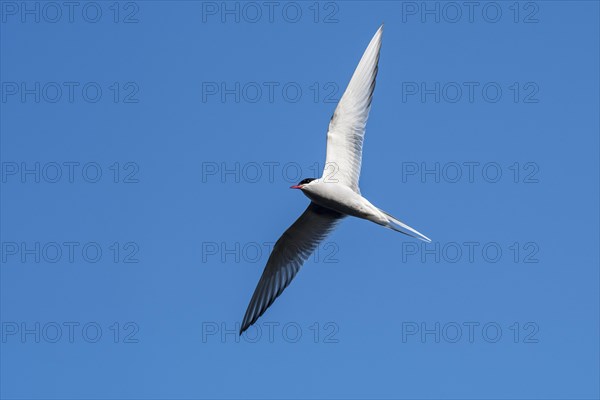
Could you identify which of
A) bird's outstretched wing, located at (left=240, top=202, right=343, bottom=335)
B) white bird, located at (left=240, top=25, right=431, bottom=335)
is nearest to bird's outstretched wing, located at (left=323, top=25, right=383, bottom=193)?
white bird, located at (left=240, top=25, right=431, bottom=335)

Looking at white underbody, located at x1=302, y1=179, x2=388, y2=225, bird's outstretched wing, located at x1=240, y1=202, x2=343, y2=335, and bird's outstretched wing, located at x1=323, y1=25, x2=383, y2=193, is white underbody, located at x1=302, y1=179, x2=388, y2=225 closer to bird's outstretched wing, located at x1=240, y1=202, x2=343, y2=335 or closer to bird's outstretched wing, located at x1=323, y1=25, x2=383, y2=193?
bird's outstretched wing, located at x1=323, y1=25, x2=383, y2=193

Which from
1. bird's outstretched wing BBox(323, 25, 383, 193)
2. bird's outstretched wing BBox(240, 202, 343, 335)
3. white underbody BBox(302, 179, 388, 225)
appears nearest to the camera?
white underbody BBox(302, 179, 388, 225)

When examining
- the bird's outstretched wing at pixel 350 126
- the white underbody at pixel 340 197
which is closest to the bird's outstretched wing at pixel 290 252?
the bird's outstretched wing at pixel 350 126

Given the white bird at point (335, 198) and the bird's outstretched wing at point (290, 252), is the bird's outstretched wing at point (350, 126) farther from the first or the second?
the bird's outstretched wing at point (290, 252)

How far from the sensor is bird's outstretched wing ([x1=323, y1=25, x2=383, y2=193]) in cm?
1403

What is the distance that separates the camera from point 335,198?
13578mm

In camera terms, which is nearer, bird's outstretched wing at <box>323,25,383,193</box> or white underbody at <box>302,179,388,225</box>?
white underbody at <box>302,179,388,225</box>

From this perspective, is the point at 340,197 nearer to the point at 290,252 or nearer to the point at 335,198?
the point at 335,198

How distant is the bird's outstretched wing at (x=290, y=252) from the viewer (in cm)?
1468

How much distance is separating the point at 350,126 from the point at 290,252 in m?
2.41

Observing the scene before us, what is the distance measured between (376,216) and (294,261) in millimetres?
2246

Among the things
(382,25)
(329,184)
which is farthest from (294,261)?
(382,25)

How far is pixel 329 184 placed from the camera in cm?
1364

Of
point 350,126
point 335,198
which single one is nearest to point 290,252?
point 335,198
